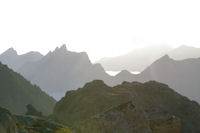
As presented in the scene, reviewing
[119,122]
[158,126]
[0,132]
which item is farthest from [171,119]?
[0,132]

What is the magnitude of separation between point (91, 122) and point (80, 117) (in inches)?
1995

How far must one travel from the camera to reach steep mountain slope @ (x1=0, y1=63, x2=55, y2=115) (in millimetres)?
162250

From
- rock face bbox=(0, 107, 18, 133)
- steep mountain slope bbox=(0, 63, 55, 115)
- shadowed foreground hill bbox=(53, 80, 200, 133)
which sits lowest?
rock face bbox=(0, 107, 18, 133)

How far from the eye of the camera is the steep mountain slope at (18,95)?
16225 cm

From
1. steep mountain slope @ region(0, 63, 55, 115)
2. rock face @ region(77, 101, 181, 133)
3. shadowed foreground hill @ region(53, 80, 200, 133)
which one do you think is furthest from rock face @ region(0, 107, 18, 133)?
steep mountain slope @ region(0, 63, 55, 115)

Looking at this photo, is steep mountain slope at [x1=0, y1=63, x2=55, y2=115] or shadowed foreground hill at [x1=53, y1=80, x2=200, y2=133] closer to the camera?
shadowed foreground hill at [x1=53, y1=80, x2=200, y2=133]

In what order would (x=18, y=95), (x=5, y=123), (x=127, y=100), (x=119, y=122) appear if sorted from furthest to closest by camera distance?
(x=18, y=95)
(x=127, y=100)
(x=119, y=122)
(x=5, y=123)

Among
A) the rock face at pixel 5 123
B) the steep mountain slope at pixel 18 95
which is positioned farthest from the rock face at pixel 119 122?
the steep mountain slope at pixel 18 95

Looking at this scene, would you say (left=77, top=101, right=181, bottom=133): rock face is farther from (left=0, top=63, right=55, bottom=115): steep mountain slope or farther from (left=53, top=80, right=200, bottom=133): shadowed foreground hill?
(left=0, top=63, right=55, bottom=115): steep mountain slope

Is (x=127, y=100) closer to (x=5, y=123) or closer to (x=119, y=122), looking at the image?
(x=119, y=122)

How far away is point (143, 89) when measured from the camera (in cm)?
9319

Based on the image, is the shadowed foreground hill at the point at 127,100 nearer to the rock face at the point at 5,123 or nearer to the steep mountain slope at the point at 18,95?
the rock face at the point at 5,123

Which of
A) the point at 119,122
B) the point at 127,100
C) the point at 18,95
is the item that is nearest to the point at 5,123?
the point at 119,122

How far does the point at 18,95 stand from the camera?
17125 cm
